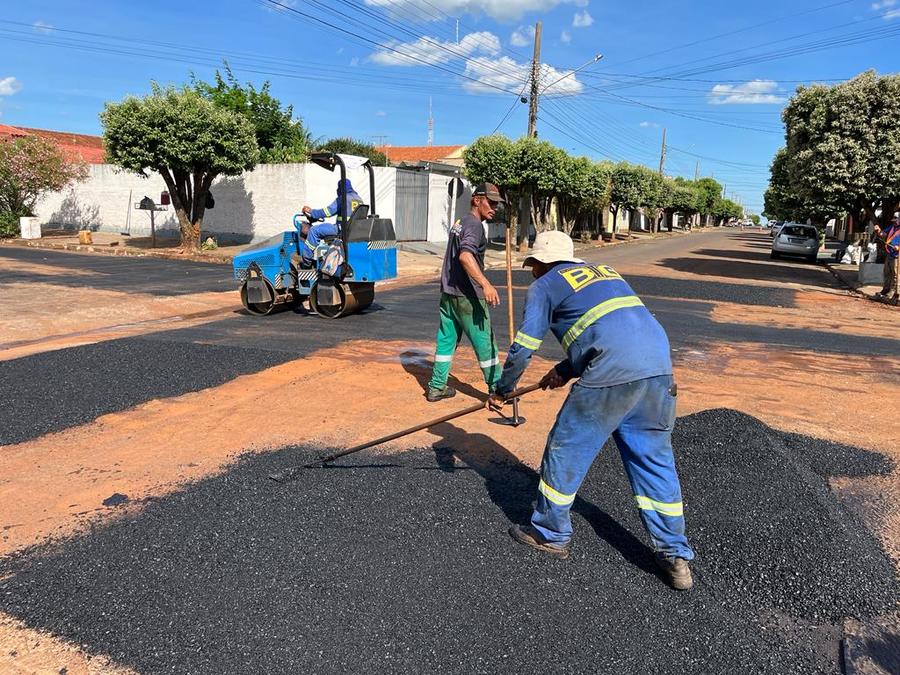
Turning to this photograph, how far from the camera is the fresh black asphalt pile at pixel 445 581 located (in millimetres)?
2486

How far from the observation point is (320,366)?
263 inches

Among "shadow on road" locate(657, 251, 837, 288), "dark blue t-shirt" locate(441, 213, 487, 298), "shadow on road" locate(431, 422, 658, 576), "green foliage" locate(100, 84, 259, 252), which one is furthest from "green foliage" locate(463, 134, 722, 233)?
"shadow on road" locate(431, 422, 658, 576)

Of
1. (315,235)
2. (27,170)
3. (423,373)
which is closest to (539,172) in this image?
(315,235)

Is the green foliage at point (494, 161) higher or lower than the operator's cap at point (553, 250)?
higher

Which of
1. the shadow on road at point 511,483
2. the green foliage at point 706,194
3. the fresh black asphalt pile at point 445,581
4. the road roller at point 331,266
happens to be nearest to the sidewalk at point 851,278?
the road roller at point 331,266

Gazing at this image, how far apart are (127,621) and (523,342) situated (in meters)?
2.03

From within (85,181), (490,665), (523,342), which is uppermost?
(85,181)

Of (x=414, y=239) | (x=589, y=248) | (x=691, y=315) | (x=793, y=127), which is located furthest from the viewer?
(x=589, y=248)

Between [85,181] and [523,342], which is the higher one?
[85,181]

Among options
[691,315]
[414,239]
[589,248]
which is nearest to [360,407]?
[691,315]

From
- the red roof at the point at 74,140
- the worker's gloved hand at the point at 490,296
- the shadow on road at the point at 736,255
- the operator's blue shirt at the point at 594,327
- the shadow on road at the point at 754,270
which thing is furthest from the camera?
the red roof at the point at 74,140

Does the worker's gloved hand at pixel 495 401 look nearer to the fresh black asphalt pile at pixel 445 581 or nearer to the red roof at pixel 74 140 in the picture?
the fresh black asphalt pile at pixel 445 581

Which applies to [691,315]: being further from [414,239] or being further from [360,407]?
[414,239]

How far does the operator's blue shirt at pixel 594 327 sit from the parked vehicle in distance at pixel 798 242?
89.0 feet
